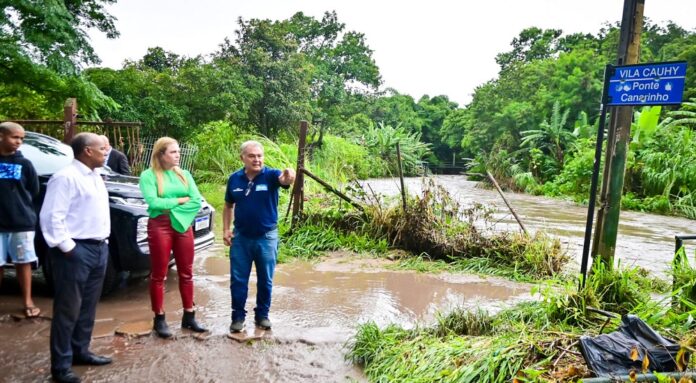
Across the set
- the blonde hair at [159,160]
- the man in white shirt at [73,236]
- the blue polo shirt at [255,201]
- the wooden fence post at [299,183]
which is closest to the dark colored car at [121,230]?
the blonde hair at [159,160]

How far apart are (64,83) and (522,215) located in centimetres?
1198

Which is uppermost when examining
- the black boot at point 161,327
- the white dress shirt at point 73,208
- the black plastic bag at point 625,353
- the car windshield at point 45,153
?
the car windshield at point 45,153

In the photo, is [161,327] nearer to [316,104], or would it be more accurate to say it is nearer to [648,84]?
[648,84]

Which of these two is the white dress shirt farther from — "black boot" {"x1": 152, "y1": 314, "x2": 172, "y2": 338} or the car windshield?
the car windshield

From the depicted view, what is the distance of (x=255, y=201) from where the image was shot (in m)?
4.19

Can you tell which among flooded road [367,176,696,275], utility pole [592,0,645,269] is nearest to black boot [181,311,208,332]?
utility pole [592,0,645,269]

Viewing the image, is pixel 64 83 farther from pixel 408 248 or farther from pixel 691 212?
pixel 691 212

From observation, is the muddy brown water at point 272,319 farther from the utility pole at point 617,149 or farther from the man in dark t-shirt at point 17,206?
the utility pole at point 617,149

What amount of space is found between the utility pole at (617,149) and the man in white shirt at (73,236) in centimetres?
425

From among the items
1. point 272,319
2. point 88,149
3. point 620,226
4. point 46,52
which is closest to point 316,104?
point 620,226

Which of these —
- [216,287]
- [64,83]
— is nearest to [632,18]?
[216,287]

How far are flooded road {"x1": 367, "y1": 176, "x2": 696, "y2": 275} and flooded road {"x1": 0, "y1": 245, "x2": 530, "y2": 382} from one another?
2034 mm

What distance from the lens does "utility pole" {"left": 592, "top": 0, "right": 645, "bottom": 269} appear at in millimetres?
4301

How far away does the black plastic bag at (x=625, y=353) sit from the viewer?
8.32ft
